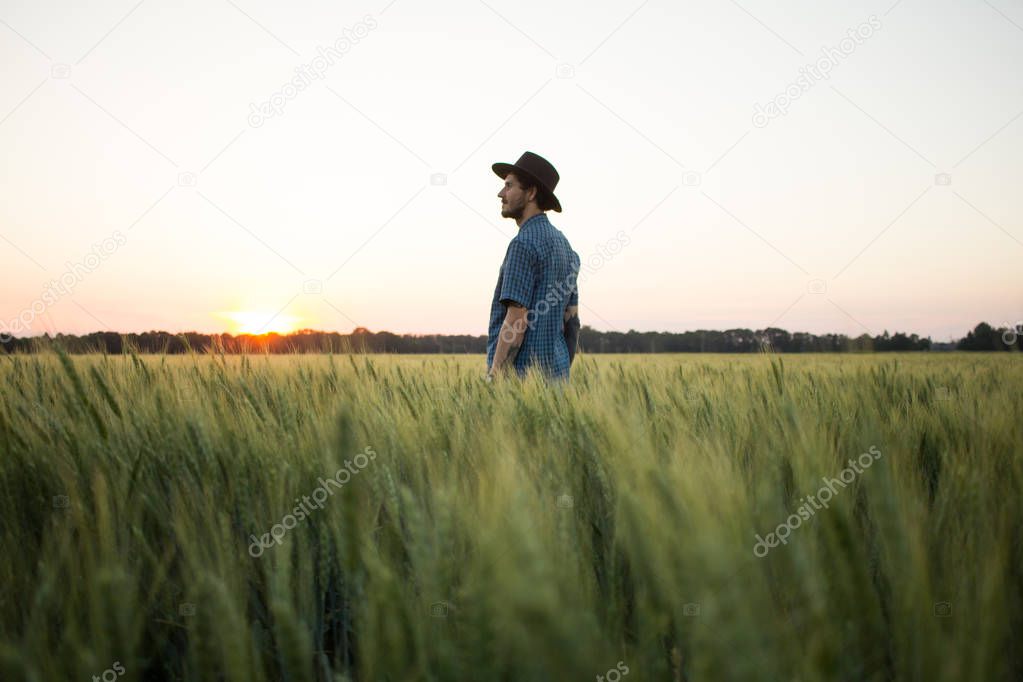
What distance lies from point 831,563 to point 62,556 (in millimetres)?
1257

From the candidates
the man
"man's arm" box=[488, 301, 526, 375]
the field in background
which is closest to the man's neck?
the man

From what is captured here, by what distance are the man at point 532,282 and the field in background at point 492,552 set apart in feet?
7.12

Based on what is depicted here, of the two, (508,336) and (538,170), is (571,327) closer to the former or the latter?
(508,336)

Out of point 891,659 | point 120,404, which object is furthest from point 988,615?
point 120,404

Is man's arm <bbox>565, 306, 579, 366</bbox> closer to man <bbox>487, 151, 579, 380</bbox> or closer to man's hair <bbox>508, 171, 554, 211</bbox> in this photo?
man <bbox>487, 151, 579, 380</bbox>

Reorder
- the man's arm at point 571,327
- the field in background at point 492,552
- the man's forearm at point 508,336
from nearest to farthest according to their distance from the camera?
the field in background at point 492,552
the man's forearm at point 508,336
the man's arm at point 571,327

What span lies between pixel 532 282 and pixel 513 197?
714 mm

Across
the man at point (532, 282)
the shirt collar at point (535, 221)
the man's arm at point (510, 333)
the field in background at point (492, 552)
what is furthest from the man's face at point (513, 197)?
the field in background at point (492, 552)

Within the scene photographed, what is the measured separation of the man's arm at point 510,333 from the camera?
13.1ft

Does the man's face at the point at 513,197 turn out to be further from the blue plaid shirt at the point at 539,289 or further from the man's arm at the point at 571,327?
the man's arm at the point at 571,327

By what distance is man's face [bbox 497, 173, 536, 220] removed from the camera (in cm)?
433

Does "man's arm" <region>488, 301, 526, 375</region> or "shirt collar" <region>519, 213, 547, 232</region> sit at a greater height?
"shirt collar" <region>519, 213, 547, 232</region>

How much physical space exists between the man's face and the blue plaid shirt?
17 cm

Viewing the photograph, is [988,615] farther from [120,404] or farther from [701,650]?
[120,404]
